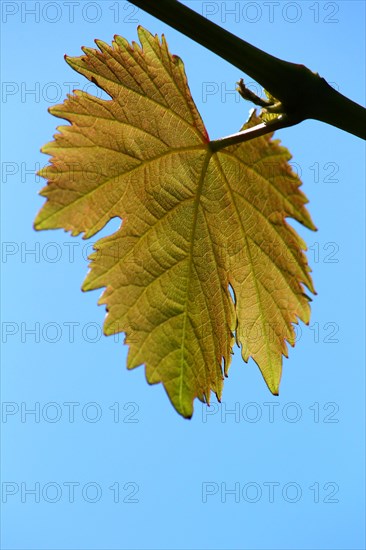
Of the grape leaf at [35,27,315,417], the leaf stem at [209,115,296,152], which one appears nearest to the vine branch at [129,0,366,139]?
the leaf stem at [209,115,296,152]

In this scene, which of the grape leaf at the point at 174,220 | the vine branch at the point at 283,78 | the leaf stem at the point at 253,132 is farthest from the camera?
the grape leaf at the point at 174,220

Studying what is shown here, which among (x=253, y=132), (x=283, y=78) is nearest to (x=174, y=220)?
(x=253, y=132)

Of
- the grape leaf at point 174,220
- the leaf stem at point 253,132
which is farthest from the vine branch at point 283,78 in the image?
the grape leaf at point 174,220

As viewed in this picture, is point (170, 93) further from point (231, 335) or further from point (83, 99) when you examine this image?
point (231, 335)

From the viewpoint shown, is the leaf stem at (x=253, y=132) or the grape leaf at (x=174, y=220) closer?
the leaf stem at (x=253, y=132)

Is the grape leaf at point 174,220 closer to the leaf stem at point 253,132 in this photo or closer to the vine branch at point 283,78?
the leaf stem at point 253,132

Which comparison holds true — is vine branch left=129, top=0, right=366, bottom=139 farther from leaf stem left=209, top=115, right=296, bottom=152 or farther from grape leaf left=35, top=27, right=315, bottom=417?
grape leaf left=35, top=27, right=315, bottom=417

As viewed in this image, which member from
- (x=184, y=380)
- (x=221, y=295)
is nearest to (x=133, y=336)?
(x=184, y=380)
